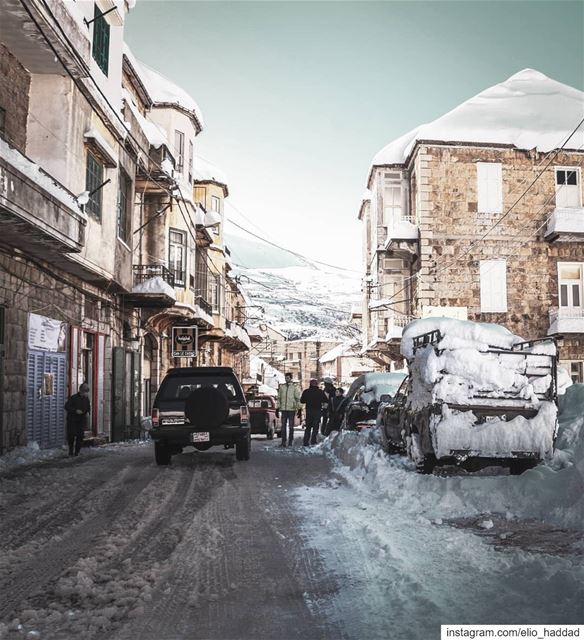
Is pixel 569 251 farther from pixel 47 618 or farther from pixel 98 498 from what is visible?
pixel 47 618

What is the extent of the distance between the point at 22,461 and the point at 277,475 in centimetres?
564

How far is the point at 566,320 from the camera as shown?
3194cm

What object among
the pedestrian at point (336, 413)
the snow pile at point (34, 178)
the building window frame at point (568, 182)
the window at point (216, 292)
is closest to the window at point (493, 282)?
the building window frame at point (568, 182)

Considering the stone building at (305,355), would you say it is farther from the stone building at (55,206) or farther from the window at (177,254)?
the stone building at (55,206)

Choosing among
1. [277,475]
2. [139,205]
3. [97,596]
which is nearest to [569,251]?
[139,205]

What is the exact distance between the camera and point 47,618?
398 cm

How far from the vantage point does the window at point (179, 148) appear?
30.6 meters

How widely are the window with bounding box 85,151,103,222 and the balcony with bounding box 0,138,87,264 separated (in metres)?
2.38

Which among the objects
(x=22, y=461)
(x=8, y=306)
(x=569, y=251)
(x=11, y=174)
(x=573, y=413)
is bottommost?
(x=22, y=461)

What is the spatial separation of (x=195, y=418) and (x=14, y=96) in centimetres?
866

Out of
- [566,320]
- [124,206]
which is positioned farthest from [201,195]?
[566,320]

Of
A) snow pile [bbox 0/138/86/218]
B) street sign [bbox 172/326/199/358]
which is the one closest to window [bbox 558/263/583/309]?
street sign [bbox 172/326/199/358]

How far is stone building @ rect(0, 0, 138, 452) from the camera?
1335 cm

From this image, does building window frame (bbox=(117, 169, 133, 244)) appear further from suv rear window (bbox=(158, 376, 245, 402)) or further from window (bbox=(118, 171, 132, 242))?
suv rear window (bbox=(158, 376, 245, 402))
